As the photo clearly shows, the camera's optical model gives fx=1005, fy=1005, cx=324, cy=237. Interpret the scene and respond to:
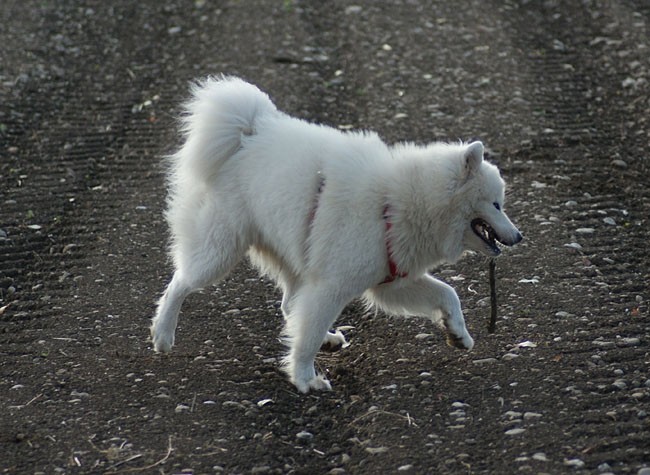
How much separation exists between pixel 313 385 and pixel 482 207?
116 cm

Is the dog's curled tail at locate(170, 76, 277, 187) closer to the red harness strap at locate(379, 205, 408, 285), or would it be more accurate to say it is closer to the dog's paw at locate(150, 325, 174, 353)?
the dog's paw at locate(150, 325, 174, 353)

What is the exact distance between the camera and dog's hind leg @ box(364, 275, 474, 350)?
4930 mm

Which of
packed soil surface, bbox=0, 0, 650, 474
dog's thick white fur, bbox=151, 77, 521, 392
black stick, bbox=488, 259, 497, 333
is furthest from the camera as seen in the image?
black stick, bbox=488, 259, 497, 333

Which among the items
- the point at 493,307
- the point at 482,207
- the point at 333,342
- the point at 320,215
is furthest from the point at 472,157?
the point at 333,342

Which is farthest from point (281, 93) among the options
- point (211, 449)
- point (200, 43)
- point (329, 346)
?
point (211, 449)

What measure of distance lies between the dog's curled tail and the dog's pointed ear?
43.9 inches

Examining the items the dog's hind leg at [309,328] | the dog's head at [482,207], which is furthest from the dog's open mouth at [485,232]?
the dog's hind leg at [309,328]

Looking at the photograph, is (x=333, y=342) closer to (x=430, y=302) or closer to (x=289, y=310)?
(x=289, y=310)

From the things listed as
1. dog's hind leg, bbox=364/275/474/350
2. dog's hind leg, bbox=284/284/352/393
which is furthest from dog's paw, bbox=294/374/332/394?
dog's hind leg, bbox=364/275/474/350

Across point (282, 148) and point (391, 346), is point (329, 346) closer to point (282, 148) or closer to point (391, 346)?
point (391, 346)

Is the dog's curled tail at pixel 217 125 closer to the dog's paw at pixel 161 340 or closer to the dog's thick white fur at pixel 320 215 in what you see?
the dog's thick white fur at pixel 320 215

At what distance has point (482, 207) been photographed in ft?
15.5

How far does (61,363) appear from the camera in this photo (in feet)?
16.2

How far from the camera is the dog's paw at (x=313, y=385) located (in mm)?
4742
